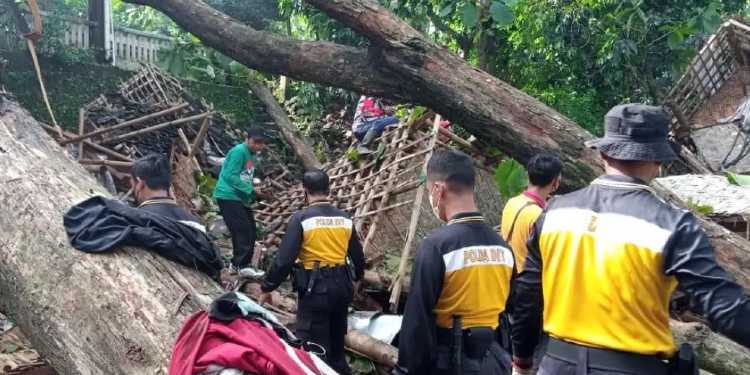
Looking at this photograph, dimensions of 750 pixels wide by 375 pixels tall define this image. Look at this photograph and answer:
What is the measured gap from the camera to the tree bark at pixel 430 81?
13.3 feet

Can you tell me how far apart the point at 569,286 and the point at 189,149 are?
327 inches

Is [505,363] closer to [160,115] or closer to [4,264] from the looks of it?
[4,264]

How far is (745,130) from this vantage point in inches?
351

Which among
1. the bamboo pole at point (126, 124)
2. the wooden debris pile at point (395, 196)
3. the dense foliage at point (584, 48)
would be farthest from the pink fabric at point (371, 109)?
the bamboo pole at point (126, 124)

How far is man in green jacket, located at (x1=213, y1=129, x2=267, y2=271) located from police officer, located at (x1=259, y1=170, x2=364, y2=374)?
211 cm

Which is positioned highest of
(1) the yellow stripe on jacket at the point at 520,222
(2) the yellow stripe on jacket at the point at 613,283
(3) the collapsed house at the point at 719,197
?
(2) the yellow stripe on jacket at the point at 613,283

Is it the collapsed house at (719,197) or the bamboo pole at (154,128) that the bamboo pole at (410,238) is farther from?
the bamboo pole at (154,128)

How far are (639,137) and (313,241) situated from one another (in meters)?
2.76

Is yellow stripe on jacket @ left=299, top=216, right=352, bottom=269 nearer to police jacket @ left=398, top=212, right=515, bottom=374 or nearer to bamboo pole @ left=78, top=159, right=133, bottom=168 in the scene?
police jacket @ left=398, top=212, right=515, bottom=374

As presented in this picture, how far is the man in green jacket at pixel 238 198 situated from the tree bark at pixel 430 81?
100 inches

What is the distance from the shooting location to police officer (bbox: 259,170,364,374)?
15.5 feet

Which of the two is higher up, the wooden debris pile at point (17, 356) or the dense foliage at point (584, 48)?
the dense foliage at point (584, 48)

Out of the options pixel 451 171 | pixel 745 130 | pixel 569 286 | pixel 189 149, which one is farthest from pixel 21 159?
pixel 745 130

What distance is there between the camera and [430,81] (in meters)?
4.12
